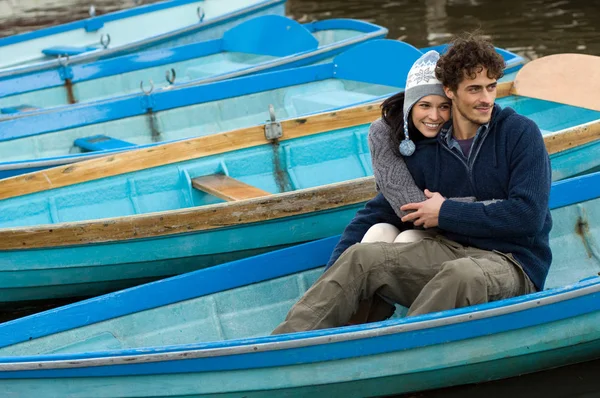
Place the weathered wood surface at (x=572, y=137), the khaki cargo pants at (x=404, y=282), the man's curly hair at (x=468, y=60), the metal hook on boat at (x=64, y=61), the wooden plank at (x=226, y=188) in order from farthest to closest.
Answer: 1. the metal hook on boat at (x=64, y=61)
2. the weathered wood surface at (x=572, y=137)
3. the wooden plank at (x=226, y=188)
4. the khaki cargo pants at (x=404, y=282)
5. the man's curly hair at (x=468, y=60)

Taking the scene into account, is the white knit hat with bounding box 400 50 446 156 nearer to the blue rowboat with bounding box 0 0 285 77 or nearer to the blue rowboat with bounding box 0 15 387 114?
the blue rowboat with bounding box 0 15 387 114

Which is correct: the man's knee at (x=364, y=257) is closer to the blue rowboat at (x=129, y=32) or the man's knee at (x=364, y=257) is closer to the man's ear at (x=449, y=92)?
the man's ear at (x=449, y=92)

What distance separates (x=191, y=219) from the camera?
5.43m

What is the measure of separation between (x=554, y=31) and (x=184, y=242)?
885cm

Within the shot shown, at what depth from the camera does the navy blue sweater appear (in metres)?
3.81

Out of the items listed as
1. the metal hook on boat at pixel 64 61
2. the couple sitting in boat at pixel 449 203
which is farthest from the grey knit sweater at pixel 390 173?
the metal hook on boat at pixel 64 61

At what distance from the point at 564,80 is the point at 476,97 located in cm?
340

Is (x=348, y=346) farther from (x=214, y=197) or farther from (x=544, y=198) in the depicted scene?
(x=214, y=197)

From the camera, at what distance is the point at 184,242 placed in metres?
5.56

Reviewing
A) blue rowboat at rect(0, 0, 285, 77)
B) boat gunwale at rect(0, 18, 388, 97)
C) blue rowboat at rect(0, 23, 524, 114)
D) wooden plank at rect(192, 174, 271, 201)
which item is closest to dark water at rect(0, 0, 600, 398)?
blue rowboat at rect(0, 0, 285, 77)

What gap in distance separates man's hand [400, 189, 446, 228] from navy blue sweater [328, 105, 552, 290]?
0.10 ft

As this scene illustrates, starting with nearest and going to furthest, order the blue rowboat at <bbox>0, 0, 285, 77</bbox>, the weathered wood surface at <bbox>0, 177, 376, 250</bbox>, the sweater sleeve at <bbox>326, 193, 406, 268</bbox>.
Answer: the sweater sleeve at <bbox>326, 193, 406, 268</bbox> → the weathered wood surface at <bbox>0, 177, 376, 250</bbox> → the blue rowboat at <bbox>0, 0, 285, 77</bbox>

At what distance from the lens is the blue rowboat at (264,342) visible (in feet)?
12.6

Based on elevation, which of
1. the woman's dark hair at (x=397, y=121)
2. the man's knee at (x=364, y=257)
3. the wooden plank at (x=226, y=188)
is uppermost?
the woman's dark hair at (x=397, y=121)
